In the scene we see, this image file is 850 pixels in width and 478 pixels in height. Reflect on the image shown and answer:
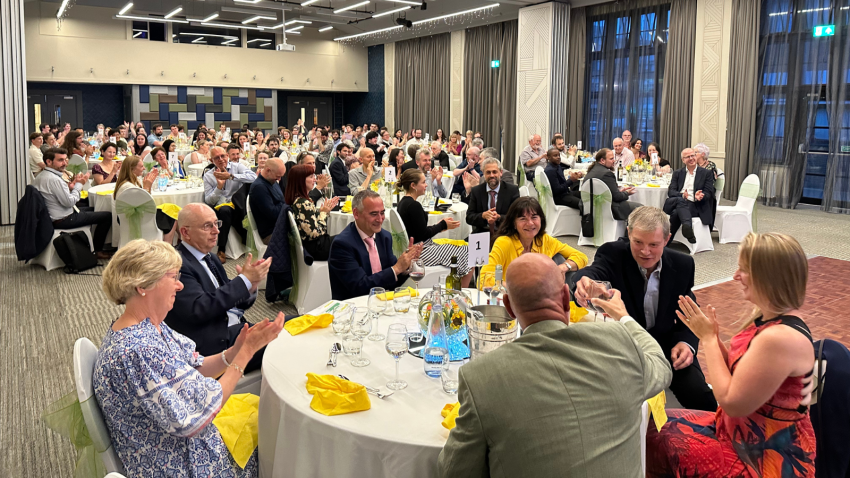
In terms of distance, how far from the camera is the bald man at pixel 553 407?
156cm

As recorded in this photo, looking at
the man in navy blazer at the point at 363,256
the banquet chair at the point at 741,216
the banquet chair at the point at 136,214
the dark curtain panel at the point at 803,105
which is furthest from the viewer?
the dark curtain panel at the point at 803,105

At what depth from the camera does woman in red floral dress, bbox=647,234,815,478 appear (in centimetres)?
196

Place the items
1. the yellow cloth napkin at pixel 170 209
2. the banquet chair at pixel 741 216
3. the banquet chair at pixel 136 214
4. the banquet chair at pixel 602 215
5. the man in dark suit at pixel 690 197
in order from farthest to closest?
the banquet chair at pixel 741 216, the banquet chair at pixel 602 215, the man in dark suit at pixel 690 197, the yellow cloth napkin at pixel 170 209, the banquet chair at pixel 136 214

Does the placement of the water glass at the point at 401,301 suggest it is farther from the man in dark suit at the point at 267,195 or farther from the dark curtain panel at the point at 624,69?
the dark curtain panel at the point at 624,69

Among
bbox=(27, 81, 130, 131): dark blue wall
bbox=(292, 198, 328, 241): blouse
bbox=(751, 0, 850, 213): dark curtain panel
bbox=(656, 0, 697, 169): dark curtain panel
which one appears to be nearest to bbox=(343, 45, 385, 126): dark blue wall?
bbox=(27, 81, 130, 131): dark blue wall

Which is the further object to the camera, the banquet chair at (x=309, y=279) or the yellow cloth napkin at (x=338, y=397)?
the banquet chair at (x=309, y=279)

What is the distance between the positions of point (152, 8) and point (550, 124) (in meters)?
11.2

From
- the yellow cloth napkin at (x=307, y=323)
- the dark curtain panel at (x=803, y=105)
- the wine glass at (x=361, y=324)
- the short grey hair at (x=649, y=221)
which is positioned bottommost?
the yellow cloth napkin at (x=307, y=323)

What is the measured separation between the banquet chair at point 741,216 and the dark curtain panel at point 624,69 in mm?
5251

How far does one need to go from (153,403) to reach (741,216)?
826 cm

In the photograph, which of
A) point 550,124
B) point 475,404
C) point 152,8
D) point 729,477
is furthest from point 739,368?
point 152,8

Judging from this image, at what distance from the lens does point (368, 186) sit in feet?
27.0

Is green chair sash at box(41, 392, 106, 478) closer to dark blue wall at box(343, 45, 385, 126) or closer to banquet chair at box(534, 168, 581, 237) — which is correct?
banquet chair at box(534, 168, 581, 237)

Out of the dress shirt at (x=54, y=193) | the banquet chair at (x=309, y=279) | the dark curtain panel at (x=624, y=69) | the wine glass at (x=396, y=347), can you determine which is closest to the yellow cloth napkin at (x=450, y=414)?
the wine glass at (x=396, y=347)
